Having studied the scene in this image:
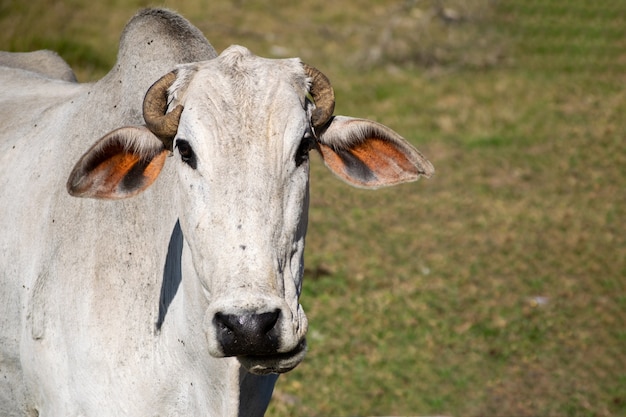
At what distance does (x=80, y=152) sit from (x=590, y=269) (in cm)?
555

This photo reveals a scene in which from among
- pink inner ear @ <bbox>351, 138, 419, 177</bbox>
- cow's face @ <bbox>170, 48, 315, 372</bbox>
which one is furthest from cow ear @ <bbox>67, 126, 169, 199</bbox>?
pink inner ear @ <bbox>351, 138, 419, 177</bbox>

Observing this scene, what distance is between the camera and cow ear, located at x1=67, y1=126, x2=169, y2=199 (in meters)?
3.19

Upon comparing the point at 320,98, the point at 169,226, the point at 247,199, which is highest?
the point at 320,98

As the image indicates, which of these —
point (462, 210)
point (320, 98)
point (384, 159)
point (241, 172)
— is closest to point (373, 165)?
point (384, 159)

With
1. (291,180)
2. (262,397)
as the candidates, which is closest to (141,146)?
(291,180)

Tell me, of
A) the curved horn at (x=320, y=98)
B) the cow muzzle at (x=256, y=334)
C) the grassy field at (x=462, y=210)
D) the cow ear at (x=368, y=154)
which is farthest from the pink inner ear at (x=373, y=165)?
the grassy field at (x=462, y=210)

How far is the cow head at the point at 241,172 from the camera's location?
272 centimetres

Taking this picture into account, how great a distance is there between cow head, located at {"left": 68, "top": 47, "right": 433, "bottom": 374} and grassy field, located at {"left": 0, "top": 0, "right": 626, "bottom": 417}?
9.61 feet

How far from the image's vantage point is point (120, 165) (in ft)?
10.7

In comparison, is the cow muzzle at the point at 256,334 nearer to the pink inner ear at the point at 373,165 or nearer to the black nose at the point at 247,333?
the black nose at the point at 247,333

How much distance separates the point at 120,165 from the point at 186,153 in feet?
1.31

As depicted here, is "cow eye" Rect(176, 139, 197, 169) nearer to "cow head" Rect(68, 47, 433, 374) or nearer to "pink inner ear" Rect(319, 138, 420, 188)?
"cow head" Rect(68, 47, 433, 374)

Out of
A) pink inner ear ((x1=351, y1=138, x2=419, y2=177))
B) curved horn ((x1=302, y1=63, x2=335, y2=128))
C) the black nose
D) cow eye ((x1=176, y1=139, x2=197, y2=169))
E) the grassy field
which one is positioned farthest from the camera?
the grassy field

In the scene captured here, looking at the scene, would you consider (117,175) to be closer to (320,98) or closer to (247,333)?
(320,98)
